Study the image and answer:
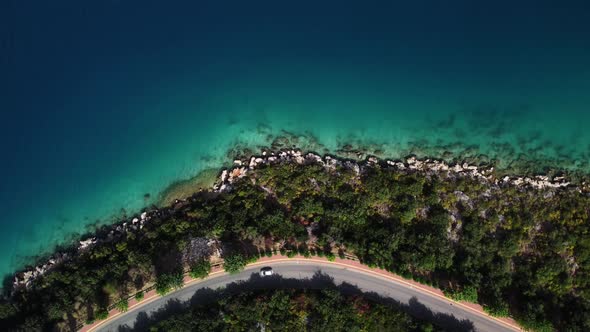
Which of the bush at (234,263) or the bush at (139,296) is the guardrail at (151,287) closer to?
the bush at (139,296)

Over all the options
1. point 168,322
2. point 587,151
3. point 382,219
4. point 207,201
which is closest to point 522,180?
point 587,151

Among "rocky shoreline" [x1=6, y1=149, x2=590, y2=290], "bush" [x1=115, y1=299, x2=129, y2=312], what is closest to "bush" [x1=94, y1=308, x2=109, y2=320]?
"bush" [x1=115, y1=299, x2=129, y2=312]

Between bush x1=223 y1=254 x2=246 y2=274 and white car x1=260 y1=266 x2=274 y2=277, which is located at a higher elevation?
bush x1=223 y1=254 x2=246 y2=274

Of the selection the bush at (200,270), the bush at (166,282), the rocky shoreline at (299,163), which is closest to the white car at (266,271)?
the bush at (200,270)

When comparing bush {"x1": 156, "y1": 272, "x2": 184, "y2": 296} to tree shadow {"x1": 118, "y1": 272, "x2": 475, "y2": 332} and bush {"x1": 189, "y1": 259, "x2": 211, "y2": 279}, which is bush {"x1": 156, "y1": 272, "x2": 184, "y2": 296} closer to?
bush {"x1": 189, "y1": 259, "x2": 211, "y2": 279}

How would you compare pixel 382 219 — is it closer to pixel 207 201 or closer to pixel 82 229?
pixel 207 201

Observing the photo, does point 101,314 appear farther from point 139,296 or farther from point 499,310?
point 499,310
